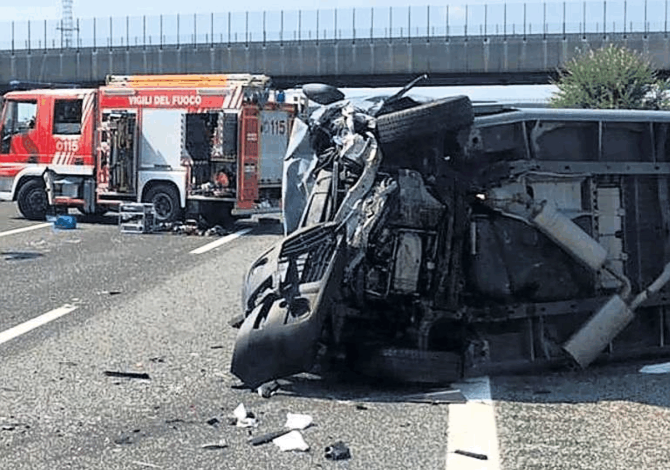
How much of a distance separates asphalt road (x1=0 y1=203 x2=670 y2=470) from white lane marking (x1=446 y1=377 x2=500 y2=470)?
6cm

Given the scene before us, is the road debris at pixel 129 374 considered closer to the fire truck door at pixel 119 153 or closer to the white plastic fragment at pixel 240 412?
the white plastic fragment at pixel 240 412

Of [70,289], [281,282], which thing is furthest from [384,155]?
[70,289]

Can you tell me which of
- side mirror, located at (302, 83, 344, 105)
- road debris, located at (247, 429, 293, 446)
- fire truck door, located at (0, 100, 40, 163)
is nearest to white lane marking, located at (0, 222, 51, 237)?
fire truck door, located at (0, 100, 40, 163)

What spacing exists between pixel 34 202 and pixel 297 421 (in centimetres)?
1806

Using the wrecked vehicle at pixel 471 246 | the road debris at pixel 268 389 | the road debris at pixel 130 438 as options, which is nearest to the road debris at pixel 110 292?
the wrecked vehicle at pixel 471 246

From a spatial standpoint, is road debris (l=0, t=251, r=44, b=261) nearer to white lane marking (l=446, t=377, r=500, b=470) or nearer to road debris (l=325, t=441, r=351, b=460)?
white lane marking (l=446, t=377, r=500, b=470)

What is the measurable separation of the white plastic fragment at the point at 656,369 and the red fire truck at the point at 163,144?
527 inches

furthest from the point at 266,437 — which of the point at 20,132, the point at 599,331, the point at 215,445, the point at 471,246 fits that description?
the point at 20,132

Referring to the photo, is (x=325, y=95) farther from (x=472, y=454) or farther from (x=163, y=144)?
(x=163, y=144)

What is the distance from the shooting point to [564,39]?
61.5 m

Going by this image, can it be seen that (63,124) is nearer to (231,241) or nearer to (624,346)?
(231,241)

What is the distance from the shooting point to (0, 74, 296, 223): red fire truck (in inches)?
846

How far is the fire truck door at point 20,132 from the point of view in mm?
23828

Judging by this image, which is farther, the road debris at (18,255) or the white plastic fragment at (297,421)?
the road debris at (18,255)
